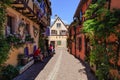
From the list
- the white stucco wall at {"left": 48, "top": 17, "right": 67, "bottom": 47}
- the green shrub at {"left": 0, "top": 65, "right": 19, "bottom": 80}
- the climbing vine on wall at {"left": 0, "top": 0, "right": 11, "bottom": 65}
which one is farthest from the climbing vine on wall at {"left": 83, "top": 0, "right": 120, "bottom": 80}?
the white stucco wall at {"left": 48, "top": 17, "right": 67, "bottom": 47}

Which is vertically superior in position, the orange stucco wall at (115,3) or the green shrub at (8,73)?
the orange stucco wall at (115,3)

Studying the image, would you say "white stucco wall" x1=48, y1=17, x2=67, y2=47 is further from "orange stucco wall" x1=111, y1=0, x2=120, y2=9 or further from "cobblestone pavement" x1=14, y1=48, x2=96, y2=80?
"orange stucco wall" x1=111, y1=0, x2=120, y2=9

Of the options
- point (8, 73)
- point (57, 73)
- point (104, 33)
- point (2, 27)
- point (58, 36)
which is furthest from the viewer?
point (58, 36)

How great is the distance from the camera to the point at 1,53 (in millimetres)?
7691

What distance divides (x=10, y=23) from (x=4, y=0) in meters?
6.21

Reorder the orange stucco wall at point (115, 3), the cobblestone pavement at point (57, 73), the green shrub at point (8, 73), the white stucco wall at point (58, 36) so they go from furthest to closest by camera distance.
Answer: the white stucco wall at point (58, 36)
the cobblestone pavement at point (57, 73)
the green shrub at point (8, 73)
the orange stucco wall at point (115, 3)

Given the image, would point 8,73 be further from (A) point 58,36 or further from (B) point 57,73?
(A) point 58,36

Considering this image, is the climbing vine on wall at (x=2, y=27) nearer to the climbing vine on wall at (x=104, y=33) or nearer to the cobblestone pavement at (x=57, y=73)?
the climbing vine on wall at (x=104, y=33)

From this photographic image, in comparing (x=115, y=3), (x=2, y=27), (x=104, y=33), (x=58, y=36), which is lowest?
(x=104, y=33)

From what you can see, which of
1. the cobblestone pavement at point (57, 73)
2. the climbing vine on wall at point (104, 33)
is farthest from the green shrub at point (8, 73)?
the climbing vine on wall at point (104, 33)

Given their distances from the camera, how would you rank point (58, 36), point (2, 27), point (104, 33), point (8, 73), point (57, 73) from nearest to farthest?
1. point (2, 27)
2. point (104, 33)
3. point (8, 73)
4. point (57, 73)
5. point (58, 36)

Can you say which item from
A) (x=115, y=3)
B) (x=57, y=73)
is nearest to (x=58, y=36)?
(x=57, y=73)

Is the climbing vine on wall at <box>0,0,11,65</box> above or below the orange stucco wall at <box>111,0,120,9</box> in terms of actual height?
below

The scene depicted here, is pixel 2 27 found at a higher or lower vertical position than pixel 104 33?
higher
